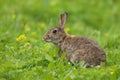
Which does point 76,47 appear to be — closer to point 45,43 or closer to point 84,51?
point 84,51

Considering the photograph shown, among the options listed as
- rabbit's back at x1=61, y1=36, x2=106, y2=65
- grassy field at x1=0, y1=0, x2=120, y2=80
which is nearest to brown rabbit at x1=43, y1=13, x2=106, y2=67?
rabbit's back at x1=61, y1=36, x2=106, y2=65

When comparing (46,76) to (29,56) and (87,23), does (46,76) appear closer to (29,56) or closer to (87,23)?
(29,56)

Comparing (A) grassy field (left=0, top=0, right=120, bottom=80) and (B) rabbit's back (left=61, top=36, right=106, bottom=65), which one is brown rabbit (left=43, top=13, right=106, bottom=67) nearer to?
(B) rabbit's back (left=61, top=36, right=106, bottom=65)

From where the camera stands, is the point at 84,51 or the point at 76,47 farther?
the point at 76,47

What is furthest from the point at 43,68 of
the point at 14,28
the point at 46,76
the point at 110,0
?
the point at 110,0

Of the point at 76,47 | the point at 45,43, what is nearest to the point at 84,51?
the point at 76,47

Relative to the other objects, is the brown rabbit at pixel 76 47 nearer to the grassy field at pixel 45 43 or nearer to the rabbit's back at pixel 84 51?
the rabbit's back at pixel 84 51
